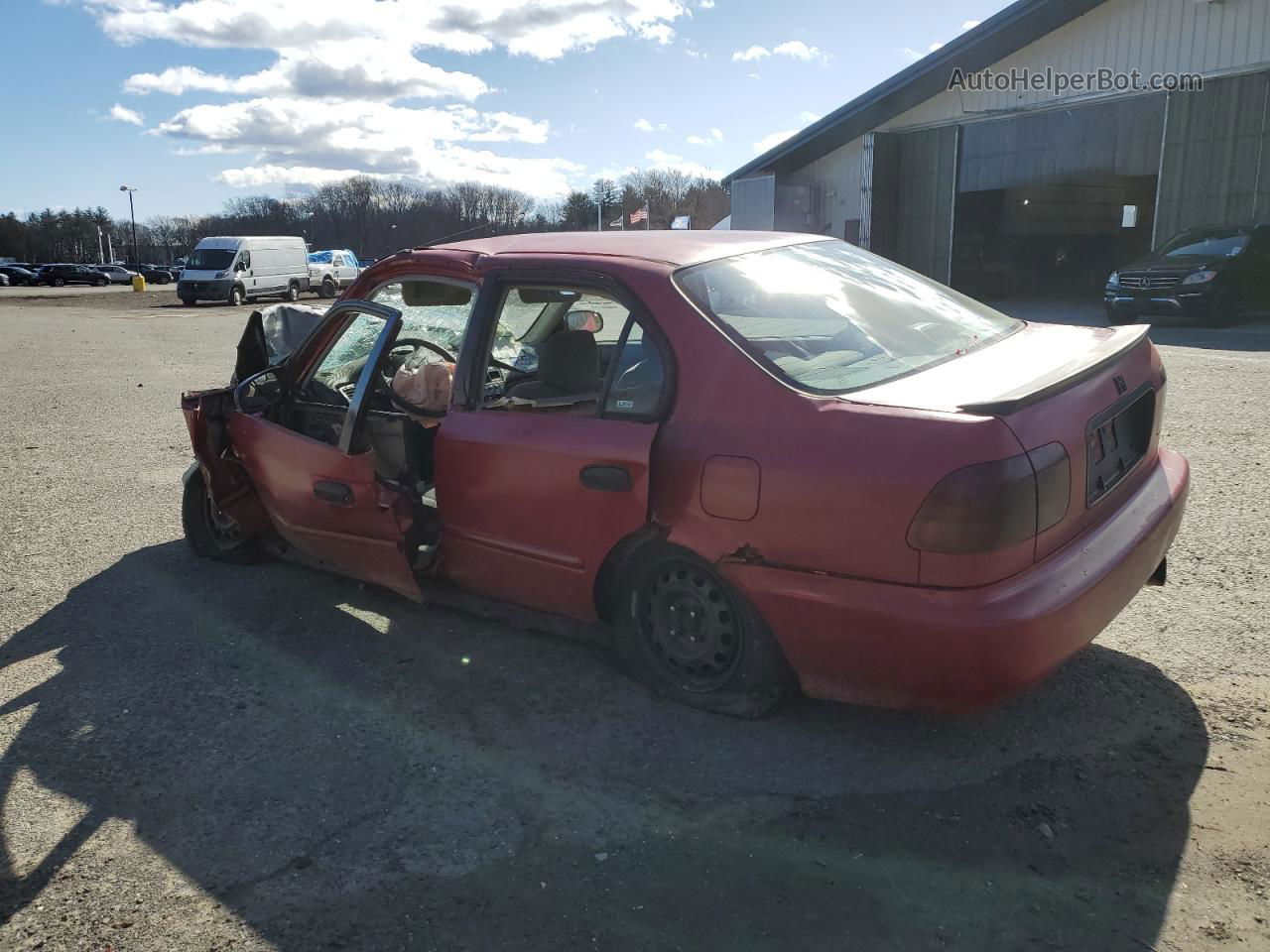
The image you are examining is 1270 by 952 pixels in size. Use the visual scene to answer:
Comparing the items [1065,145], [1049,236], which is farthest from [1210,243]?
[1049,236]

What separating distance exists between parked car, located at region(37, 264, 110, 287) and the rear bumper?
215 ft

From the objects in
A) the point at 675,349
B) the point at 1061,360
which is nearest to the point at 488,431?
the point at 675,349

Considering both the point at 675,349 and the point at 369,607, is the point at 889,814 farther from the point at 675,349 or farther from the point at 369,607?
the point at 369,607

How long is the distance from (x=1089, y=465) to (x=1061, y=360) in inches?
17.0

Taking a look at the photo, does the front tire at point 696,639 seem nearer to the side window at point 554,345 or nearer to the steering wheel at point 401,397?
the side window at point 554,345

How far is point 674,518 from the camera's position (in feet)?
10.2

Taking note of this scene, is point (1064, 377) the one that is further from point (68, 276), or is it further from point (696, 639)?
point (68, 276)

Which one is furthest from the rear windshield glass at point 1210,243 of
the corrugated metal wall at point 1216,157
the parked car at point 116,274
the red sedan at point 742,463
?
the parked car at point 116,274

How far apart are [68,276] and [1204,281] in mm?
61370

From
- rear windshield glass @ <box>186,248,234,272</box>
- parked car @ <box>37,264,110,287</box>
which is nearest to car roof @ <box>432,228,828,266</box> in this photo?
rear windshield glass @ <box>186,248,234,272</box>

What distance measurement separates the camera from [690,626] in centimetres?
329

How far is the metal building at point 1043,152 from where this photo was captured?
63.8 feet

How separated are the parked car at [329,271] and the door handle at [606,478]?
33.0 metres

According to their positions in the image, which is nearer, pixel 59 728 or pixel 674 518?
pixel 674 518
